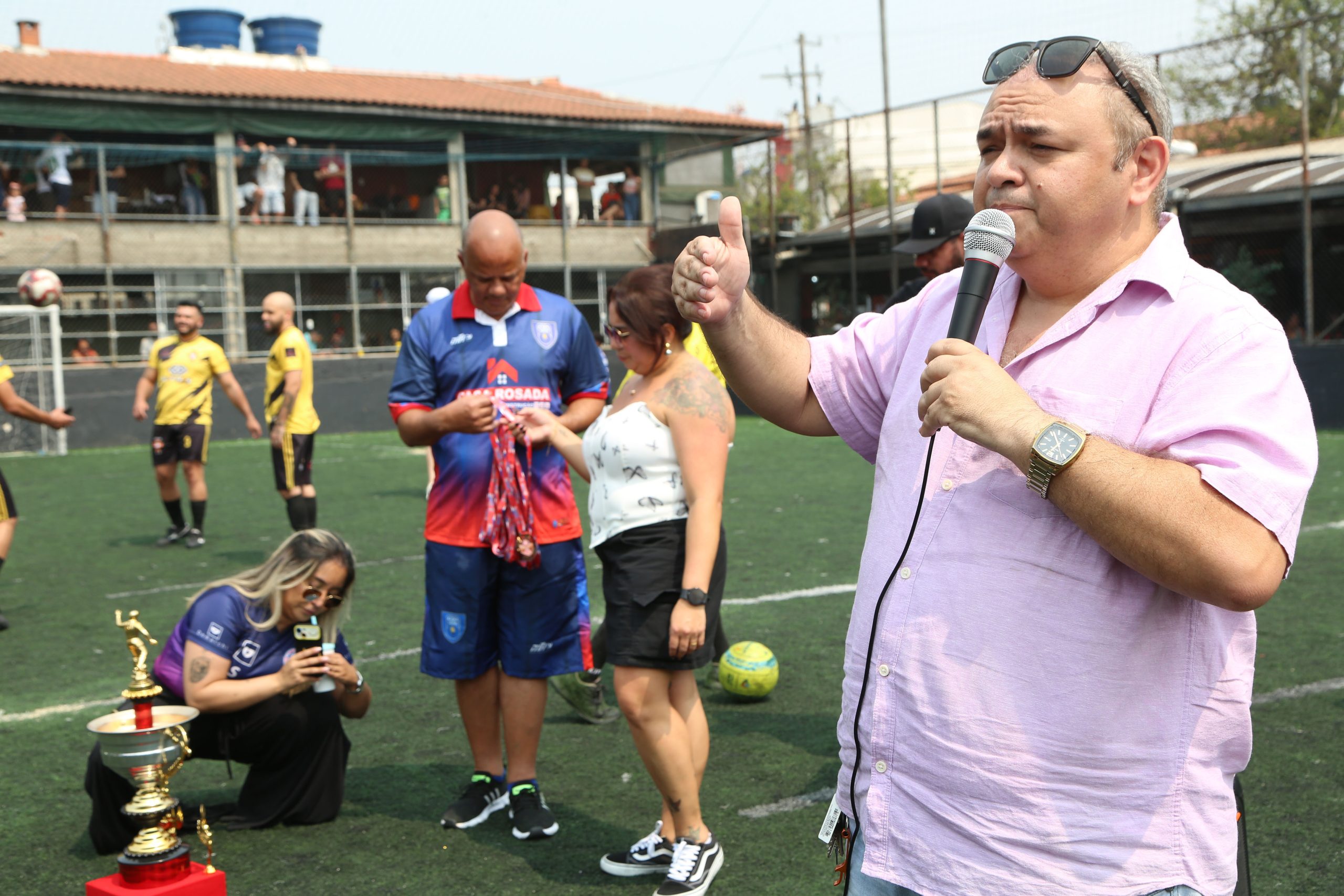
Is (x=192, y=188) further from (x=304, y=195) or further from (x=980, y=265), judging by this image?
(x=980, y=265)

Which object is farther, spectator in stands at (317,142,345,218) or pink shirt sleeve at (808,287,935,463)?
spectator in stands at (317,142,345,218)

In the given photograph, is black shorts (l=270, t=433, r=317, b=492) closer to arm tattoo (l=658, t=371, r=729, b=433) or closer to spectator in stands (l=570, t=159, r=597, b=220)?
arm tattoo (l=658, t=371, r=729, b=433)

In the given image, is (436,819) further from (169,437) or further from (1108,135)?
(169,437)

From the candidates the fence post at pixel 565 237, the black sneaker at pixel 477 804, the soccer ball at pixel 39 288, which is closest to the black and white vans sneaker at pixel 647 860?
the black sneaker at pixel 477 804

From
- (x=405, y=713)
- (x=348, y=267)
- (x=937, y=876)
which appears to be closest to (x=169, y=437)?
(x=405, y=713)

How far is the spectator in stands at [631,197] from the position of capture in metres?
32.5

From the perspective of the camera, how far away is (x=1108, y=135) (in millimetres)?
1885

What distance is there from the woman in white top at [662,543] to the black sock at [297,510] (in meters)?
7.16

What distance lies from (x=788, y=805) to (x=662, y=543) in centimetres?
119

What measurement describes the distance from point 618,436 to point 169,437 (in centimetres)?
854

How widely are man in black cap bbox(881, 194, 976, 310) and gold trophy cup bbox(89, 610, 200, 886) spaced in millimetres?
3495

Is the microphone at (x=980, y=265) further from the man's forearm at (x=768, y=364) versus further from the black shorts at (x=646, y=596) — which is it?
the black shorts at (x=646, y=596)

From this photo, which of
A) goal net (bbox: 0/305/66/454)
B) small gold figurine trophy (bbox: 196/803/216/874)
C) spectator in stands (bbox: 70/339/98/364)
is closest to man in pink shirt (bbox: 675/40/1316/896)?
small gold figurine trophy (bbox: 196/803/216/874)

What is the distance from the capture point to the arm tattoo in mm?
4246
